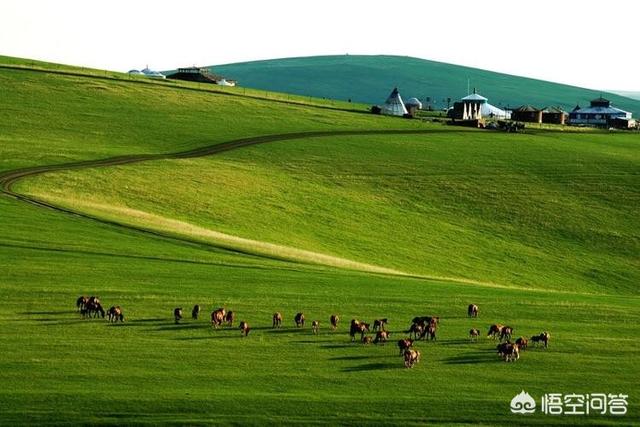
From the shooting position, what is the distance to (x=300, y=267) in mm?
53562

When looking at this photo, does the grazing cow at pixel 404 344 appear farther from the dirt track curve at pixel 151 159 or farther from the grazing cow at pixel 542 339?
the dirt track curve at pixel 151 159

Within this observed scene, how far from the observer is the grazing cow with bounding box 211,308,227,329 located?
125ft

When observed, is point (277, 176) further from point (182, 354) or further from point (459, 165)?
point (182, 354)

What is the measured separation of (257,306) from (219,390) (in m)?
11.5

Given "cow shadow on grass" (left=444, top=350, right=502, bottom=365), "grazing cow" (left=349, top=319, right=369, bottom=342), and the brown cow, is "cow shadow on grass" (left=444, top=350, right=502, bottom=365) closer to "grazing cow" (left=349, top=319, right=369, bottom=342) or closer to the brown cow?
the brown cow

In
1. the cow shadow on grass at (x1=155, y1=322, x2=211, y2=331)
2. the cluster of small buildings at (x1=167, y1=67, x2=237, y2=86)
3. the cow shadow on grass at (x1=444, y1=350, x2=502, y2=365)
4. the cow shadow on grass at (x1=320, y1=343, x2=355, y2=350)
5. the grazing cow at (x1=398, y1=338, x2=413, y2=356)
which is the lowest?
the cow shadow on grass at (x1=444, y1=350, x2=502, y2=365)

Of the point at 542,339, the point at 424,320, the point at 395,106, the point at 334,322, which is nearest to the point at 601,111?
the point at 395,106

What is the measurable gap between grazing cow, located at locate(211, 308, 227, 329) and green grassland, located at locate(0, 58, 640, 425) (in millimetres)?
742

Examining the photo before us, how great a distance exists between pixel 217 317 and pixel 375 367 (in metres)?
7.82

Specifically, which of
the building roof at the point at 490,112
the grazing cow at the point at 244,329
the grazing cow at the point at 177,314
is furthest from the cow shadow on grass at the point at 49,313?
the building roof at the point at 490,112

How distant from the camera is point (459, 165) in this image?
323 ft

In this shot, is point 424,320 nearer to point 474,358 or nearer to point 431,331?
point 431,331

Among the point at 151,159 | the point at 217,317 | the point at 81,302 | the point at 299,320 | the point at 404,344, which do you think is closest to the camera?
the point at 404,344

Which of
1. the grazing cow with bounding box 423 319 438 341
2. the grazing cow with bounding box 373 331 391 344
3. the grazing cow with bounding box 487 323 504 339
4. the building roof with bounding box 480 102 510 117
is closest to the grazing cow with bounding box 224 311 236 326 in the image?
the grazing cow with bounding box 373 331 391 344
